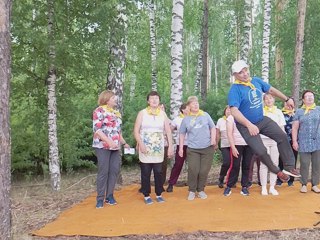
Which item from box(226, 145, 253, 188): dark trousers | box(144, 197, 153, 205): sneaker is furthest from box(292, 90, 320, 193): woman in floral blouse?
box(144, 197, 153, 205): sneaker

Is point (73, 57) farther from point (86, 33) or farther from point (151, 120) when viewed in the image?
point (151, 120)

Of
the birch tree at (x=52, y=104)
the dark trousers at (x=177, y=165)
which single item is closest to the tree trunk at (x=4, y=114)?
the dark trousers at (x=177, y=165)

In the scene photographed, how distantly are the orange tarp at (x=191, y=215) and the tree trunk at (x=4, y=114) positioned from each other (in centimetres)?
164

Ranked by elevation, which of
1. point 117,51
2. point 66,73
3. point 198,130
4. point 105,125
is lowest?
point 198,130

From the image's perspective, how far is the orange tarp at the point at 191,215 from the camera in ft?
17.8

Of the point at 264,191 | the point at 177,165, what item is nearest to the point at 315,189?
→ the point at 264,191

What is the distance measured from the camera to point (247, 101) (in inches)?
209

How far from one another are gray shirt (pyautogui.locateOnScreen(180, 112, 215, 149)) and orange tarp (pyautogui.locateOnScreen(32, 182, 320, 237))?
35.7 inches

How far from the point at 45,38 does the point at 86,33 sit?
84 cm

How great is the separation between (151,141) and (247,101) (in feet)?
6.40

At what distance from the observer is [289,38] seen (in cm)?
1752

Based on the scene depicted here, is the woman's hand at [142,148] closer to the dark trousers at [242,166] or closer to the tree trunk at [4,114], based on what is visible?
the dark trousers at [242,166]

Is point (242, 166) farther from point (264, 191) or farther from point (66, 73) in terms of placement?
point (66, 73)

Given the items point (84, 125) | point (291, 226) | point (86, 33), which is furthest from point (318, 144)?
point (84, 125)
